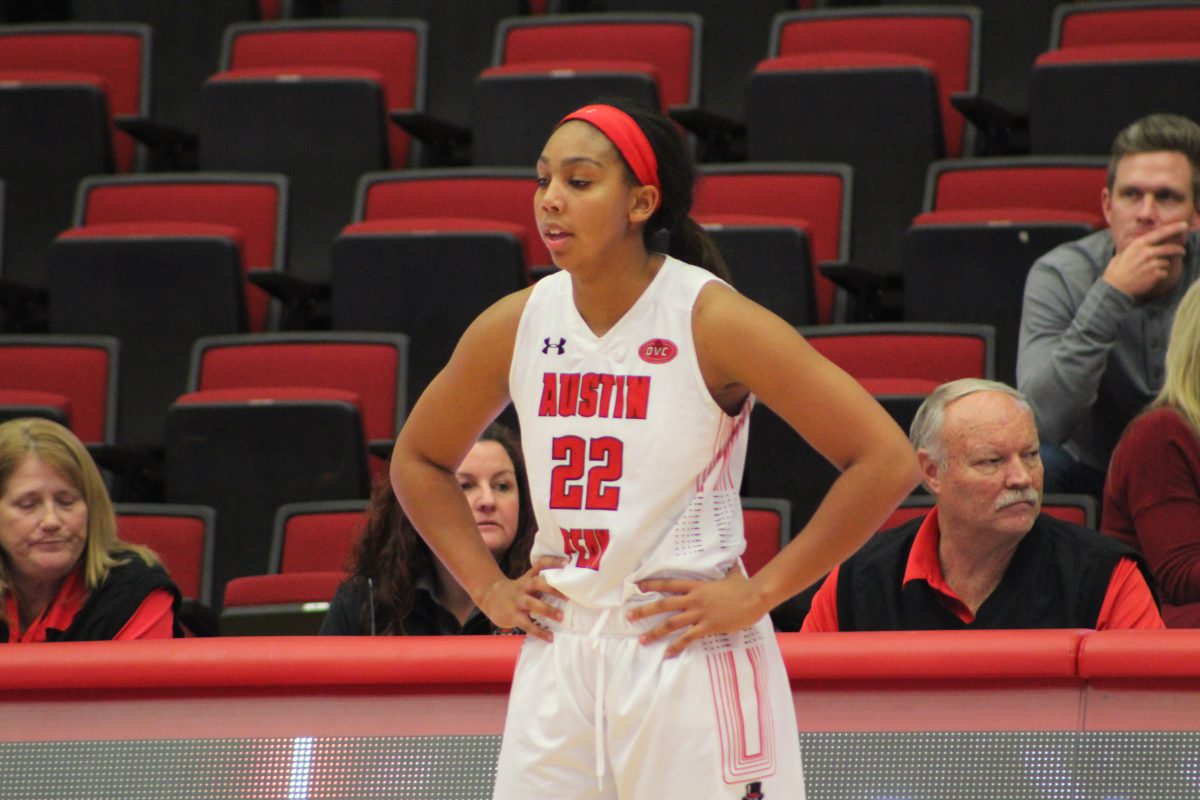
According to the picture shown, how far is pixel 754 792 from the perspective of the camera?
1.52 metres

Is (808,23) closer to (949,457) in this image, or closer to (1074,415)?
(1074,415)

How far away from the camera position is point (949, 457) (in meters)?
2.55

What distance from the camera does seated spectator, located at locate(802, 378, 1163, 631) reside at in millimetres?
2441

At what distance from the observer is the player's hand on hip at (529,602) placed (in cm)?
158

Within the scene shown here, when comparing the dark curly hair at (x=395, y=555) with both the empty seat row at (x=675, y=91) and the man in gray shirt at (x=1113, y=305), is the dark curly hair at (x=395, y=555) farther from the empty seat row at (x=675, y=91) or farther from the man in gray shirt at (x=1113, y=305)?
the empty seat row at (x=675, y=91)

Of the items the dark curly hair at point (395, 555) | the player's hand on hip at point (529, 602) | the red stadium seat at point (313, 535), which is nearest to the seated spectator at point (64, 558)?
the dark curly hair at point (395, 555)

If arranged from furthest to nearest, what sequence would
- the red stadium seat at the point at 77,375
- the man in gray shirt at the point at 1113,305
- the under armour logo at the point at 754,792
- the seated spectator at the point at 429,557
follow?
the red stadium seat at the point at 77,375, the man in gray shirt at the point at 1113,305, the seated spectator at the point at 429,557, the under armour logo at the point at 754,792

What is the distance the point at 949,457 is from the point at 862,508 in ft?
3.38

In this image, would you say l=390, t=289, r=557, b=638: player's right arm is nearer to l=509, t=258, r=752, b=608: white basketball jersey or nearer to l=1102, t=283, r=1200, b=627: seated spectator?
l=509, t=258, r=752, b=608: white basketball jersey

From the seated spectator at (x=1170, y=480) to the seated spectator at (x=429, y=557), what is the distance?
963 mm

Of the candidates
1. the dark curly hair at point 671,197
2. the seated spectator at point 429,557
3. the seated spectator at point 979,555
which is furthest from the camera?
the seated spectator at point 429,557

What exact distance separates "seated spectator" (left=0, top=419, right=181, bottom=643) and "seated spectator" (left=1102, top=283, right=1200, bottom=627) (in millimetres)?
1552

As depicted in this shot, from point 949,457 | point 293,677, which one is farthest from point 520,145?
point 293,677

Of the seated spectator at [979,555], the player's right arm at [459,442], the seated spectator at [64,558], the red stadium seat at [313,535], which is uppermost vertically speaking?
the player's right arm at [459,442]
